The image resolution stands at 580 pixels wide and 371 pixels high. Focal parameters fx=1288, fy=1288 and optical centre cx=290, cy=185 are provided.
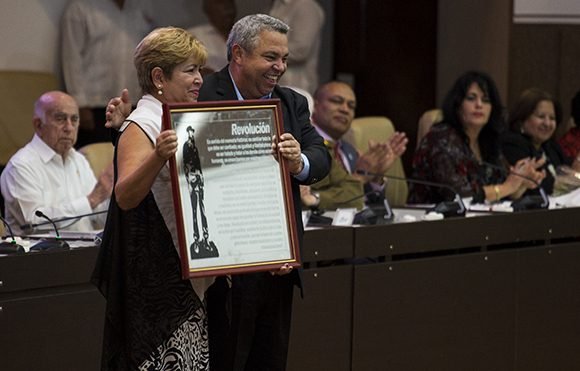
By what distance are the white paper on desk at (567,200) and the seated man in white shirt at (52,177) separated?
1920mm

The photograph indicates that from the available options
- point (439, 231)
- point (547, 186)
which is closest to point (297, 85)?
point (547, 186)

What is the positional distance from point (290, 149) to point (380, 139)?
143 inches

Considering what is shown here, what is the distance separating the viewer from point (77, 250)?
3.95 m

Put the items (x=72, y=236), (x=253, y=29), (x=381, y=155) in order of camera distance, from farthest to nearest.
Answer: (x=381, y=155), (x=72, y=236), (x=253, y=29)

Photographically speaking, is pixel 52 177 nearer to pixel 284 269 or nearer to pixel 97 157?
pixel 97 157

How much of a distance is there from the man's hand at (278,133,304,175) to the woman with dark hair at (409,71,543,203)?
267 centimetres

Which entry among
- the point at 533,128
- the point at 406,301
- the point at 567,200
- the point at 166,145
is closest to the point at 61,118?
the point at 406,301

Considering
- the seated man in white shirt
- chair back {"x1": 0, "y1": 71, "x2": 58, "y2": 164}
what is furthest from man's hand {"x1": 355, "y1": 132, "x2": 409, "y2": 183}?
chair back {"x1": 0, "y1": 71, "x2": 58, "y2": 164}

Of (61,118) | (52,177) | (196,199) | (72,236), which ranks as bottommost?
(72,236)

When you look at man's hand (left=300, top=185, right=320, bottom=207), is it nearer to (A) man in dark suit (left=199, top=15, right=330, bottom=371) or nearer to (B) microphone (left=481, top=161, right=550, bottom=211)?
(B) microphone (left=481, top=161, right=550, bottom=211)

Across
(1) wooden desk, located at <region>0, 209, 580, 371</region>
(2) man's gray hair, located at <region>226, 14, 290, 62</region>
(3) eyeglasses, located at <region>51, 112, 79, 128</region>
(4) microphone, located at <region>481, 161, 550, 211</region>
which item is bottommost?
(1) wooden desk, located at <region>0, 209, 580, 371</region>

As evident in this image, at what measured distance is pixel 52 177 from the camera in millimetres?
5273

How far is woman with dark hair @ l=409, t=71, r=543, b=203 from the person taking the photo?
587 cm

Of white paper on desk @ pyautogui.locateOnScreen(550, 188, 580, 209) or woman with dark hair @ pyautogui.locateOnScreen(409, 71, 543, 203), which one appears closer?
white paper on desk @ pyautogui.locateOnScreen(550, 188, 580, 209)
